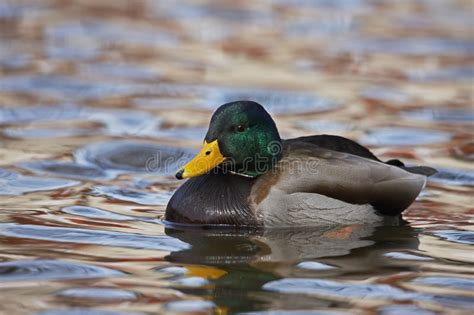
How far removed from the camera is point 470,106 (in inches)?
469

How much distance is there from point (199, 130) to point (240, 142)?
3319mm

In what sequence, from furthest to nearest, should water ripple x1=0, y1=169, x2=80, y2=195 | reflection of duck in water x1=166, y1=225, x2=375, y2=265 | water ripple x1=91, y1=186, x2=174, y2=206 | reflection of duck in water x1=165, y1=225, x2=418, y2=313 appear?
water ripple x1=0, y1=169, x2=80, y2=195
water ripple x1=91, y1=186, x2=174, y2=206
reflection of duck in water x1=166, y1=225, x2=375, y2=265
reflection of duck in water x1=165, y1=225, x2=418, y2=313

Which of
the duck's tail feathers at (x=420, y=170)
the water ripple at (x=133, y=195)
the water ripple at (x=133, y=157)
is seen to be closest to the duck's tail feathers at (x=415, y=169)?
the duck's tail feathers at (x=420, y=170)

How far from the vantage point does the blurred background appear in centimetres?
589

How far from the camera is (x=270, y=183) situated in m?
7.20

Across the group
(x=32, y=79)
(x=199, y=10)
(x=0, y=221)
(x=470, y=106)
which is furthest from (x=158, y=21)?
(x=0, y=221)

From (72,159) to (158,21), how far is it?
7.65 m

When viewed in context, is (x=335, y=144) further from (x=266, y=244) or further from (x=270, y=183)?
(x=266, y=244)

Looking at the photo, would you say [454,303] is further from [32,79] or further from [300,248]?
[32,79]

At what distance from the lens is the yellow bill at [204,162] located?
7.08m

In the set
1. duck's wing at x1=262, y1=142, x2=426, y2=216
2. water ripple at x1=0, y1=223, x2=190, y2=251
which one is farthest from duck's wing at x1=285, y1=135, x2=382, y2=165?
water ripple at x1=0, y1=223, x2=190, y2=251

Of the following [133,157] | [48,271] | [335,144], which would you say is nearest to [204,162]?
[335,144]

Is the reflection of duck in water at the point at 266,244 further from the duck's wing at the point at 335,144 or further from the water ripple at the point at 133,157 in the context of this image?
the water ripple at the point at 133,157

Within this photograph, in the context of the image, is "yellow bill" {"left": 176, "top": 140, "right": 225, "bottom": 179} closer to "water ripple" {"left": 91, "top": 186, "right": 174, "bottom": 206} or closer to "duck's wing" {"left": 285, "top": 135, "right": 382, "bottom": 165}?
"duck's wing" {"left": 285, "top": 135, "right": 382, "bottom": 165}
